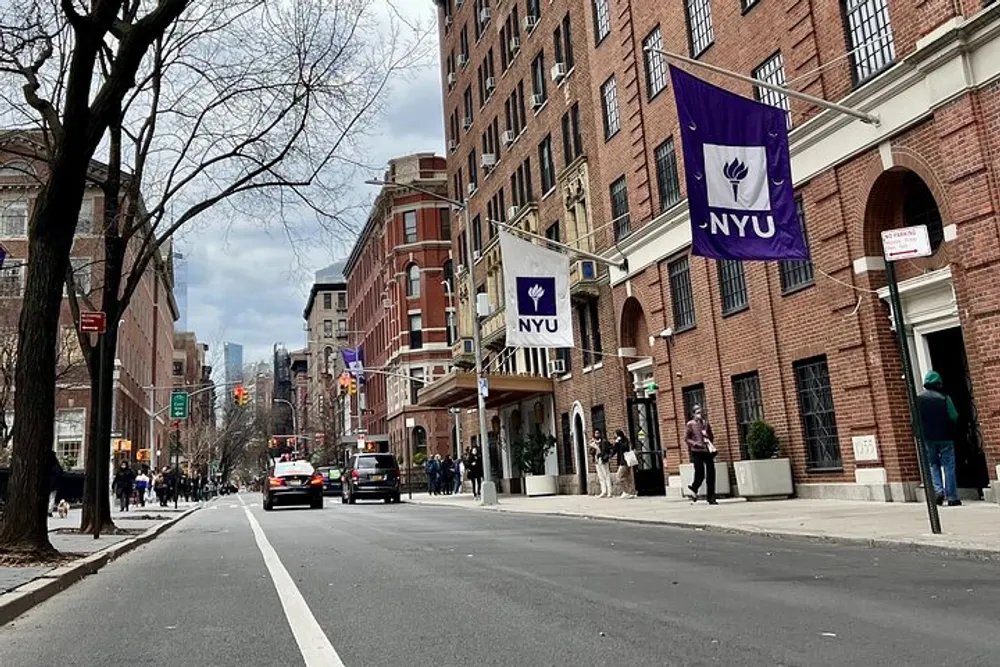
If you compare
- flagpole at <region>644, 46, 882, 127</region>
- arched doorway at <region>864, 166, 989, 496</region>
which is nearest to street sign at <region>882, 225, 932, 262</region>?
flagpole at <region>644, 46, 882, 127</region>

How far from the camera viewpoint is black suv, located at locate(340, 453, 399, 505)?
34.7 metres

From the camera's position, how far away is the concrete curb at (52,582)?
766cm

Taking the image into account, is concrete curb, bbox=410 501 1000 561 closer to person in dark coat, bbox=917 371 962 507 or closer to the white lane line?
person in dark coat, bbox=917 371 962 507

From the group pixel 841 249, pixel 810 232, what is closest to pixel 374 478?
pixel 810 232

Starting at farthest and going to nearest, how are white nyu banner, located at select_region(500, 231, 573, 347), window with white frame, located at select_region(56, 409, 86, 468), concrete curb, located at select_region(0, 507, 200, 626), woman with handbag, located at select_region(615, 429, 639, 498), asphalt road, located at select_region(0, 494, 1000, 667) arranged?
1. window with white frame, located at select_region(56, 409, 86, 468)
2. woman with handbag, located at select_region(615, 429, 639, 498)
3. white nyu banner, located at select_region(500, 231, 573, 347)
4. concrete curb, located at select_region(0, 507, 200, 626)
5. asphalt road, located at select_region(0, 494, 1000, 667)

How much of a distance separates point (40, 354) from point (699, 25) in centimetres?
1689

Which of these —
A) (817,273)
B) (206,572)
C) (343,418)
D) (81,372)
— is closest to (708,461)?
(817,273)

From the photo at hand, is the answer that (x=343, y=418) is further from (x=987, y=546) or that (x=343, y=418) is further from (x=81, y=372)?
(x=987, y=546)

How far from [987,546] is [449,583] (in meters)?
5.26

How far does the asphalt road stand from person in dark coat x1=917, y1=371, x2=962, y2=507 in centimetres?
309

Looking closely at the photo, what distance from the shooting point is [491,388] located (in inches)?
1236

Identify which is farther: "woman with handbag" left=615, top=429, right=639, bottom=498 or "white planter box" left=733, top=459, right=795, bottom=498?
"woman with handbag" left=615, top=429, right=639, bottom=498

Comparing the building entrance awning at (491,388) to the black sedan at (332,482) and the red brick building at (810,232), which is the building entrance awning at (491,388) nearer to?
the red brick building at (810,232)

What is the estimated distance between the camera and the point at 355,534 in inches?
627
